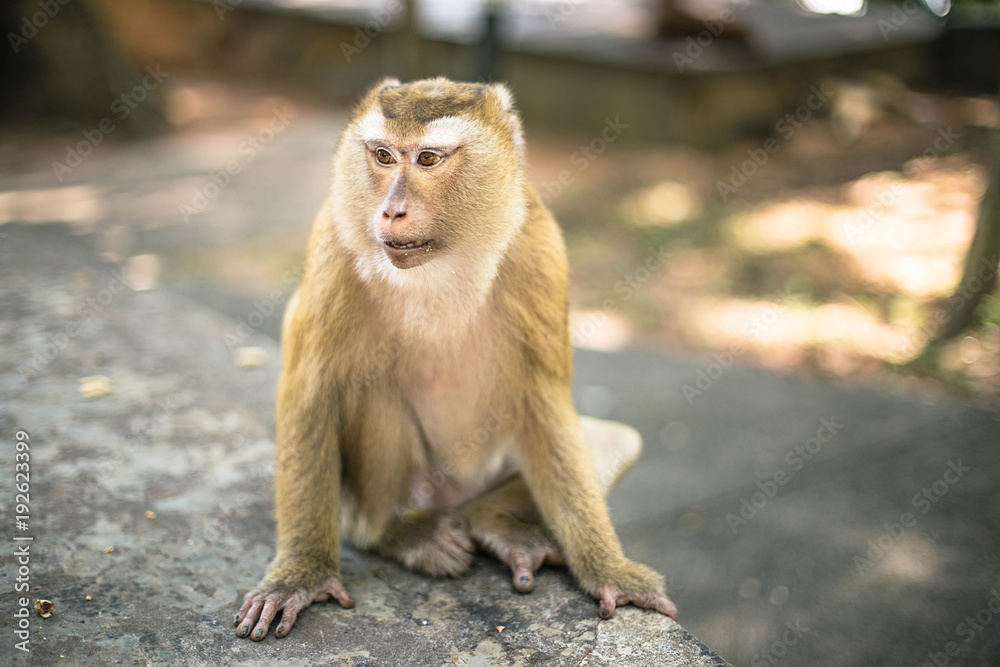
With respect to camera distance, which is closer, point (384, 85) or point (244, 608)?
point (244, 608)

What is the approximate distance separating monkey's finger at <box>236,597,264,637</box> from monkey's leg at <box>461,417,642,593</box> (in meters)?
0.90

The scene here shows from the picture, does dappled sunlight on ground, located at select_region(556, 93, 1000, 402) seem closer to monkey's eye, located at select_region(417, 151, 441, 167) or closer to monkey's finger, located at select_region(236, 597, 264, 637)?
monkey's eye, located at select_region(417, 151, 441, 167)

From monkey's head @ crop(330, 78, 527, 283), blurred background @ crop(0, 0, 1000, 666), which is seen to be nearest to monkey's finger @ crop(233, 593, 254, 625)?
monkey's head @ crop(330, 78, 527, 283)

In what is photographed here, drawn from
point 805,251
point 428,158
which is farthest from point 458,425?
point 805,251

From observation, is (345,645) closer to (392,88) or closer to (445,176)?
(445,176)

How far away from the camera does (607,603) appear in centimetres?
295

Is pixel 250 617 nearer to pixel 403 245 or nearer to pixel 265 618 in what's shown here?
pixel 265 618

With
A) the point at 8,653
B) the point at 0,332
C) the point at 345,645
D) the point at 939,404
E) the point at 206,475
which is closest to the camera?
the point at 8,653

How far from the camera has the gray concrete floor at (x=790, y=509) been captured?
386cm

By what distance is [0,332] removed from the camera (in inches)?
180

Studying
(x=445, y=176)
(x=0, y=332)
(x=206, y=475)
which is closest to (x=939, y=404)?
(x=445, y=176)

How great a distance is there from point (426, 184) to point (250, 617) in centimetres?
163

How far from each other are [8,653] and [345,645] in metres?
1.03

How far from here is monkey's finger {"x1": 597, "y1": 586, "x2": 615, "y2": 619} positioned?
293 centimetres
